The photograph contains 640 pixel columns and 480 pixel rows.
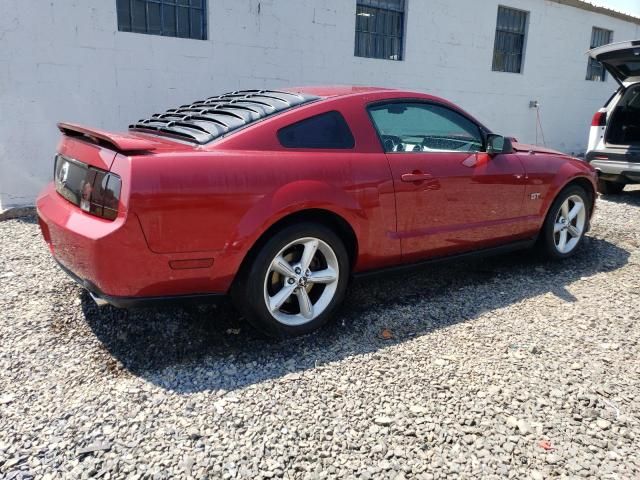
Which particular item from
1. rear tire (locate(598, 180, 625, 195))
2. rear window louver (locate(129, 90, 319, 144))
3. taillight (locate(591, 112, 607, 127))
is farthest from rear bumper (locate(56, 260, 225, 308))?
rear tire (locate(598, 180, 625, 195))

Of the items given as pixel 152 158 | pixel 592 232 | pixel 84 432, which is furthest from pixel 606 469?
pixel 592 232

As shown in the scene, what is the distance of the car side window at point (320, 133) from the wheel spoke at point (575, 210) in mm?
2590

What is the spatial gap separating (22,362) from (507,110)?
1078cm

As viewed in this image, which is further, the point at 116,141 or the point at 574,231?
the point at 574,231

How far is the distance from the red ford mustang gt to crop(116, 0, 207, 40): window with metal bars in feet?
11.5

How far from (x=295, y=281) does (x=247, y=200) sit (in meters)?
0.59

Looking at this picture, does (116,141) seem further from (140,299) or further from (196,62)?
(196,62)

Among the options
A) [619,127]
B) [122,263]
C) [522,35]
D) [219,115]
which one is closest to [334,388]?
[122,263]

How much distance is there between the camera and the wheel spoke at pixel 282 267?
297 centimetres

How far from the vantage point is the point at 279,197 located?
9.41ft

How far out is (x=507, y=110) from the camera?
11.3 meters

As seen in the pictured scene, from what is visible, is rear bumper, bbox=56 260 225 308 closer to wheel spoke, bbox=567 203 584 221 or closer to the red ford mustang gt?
the red ford mustang gt

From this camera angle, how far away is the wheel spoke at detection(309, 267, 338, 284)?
314cm

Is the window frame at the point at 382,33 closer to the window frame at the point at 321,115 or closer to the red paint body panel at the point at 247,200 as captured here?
the red paint body panel at the point at 247,200
